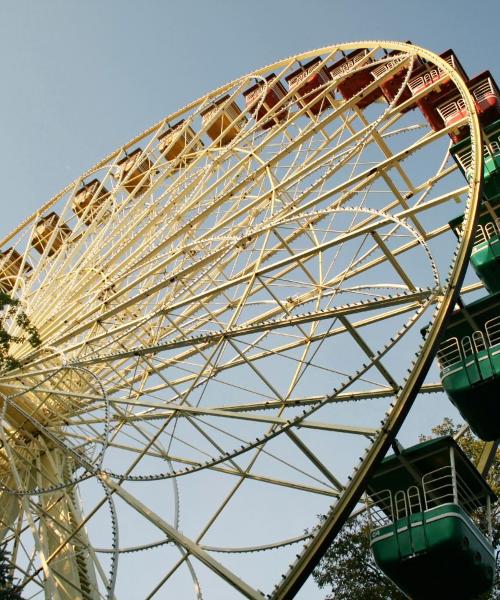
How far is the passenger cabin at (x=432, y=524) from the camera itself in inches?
398

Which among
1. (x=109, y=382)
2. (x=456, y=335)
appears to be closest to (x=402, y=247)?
(x=456, y=335)

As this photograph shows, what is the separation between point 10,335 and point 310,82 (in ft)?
28.5

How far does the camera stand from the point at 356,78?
18.8m

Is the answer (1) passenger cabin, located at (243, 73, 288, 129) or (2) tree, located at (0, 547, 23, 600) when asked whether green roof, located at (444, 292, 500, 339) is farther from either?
(1) passenger cabin, located at (243, 73, 288, 129)

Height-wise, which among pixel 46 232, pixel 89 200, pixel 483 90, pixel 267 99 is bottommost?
pixel 46 232

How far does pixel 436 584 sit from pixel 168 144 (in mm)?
13164

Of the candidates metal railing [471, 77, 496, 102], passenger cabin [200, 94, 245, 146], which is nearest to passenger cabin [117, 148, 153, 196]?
passenger cabin [200, 94, 245, 146]

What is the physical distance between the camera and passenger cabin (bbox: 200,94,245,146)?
65.6 feet

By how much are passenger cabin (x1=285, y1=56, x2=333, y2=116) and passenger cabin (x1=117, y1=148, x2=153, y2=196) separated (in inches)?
151

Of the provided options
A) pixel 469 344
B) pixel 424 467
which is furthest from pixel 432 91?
pixel 424 467

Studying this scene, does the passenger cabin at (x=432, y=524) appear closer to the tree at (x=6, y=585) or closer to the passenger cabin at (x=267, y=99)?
the tree at (x=6, y=585)

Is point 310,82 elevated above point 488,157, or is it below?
above

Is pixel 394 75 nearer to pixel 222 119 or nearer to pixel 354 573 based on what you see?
pixel 222 119

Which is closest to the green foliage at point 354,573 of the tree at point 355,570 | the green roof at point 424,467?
the tree at point 355,570
